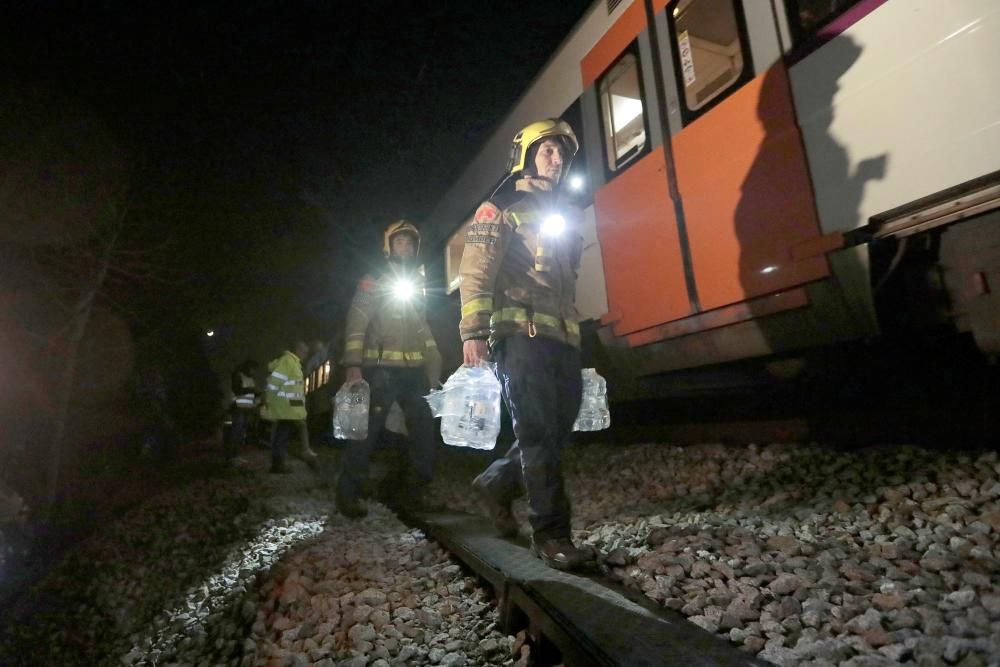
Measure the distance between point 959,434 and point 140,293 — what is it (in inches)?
655

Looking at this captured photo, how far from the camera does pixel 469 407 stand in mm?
2465

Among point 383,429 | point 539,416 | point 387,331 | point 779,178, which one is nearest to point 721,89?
point 779,178

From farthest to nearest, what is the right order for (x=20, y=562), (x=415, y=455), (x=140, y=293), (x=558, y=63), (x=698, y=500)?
(x=140, y=293), (x=20, y=562), (x=558, y=63), (x=415, y=455), (x=698, y=500)

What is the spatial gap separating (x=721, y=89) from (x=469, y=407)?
2348mm

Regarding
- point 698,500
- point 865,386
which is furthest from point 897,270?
point 698,500

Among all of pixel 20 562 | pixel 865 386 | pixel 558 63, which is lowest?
pixel 20 562

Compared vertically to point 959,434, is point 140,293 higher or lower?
higher

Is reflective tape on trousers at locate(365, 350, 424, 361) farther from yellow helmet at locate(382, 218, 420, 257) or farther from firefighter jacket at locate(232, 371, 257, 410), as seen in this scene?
firefighter jacket at locate(232, 371, 257, 410)

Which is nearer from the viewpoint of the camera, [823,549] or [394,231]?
[823,549]

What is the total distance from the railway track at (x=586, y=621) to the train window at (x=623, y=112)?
9.19 feet

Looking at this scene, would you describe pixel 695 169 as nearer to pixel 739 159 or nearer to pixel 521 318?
pixel 739 159

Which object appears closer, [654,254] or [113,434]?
[654,254]

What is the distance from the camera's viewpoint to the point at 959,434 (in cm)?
270

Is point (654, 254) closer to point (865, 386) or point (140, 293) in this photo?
A: point (865, 386)
